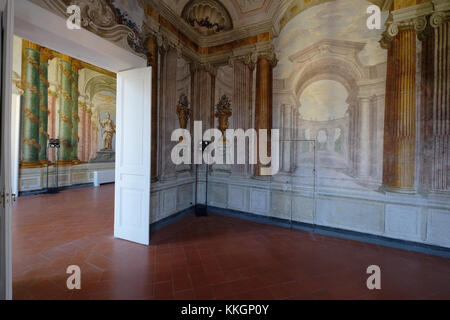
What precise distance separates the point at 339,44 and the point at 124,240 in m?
5.57

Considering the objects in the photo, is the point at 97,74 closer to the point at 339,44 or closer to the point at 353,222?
the point at 339,44

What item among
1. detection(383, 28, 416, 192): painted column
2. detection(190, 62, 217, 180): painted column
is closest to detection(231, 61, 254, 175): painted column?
detection(190, 62, 217, 180): painted column

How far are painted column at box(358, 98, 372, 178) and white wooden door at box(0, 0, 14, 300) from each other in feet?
16.7

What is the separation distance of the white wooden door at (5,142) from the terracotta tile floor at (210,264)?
0.64 meters

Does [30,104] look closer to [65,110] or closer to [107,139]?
[65,110]

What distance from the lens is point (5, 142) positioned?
1.89 meters

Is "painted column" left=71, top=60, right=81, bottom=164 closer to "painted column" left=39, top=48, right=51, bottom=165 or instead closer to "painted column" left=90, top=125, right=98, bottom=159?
"painted column" left=90, top=125, right=98, bottom=159

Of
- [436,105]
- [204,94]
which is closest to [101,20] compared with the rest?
[204,94]

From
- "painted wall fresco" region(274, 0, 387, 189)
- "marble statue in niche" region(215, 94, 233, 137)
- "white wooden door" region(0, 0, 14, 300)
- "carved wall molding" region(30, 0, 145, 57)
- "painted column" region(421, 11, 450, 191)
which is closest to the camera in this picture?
"white wooden door" region(0, 0, 14, 300)

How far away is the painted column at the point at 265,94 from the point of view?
16.5 feet

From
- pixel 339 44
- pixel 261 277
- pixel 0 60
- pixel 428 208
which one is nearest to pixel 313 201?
pixel 428 208

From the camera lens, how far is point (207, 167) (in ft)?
18.6

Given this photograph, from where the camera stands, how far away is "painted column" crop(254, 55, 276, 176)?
5.02m

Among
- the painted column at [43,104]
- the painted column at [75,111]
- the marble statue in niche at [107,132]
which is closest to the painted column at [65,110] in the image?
the painted column at [75,111]
